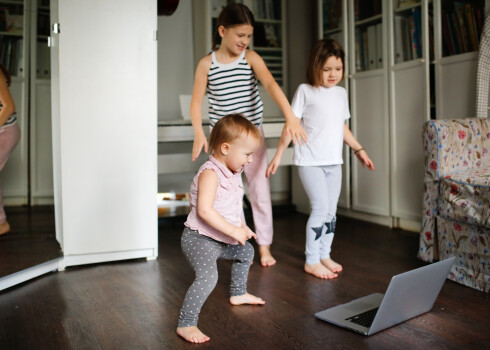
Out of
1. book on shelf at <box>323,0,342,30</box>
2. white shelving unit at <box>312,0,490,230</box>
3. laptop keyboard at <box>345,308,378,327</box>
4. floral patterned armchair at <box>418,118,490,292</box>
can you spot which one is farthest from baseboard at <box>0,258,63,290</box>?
book on shelf at <box>323,0,342,30</box>

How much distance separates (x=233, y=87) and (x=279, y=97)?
26cm

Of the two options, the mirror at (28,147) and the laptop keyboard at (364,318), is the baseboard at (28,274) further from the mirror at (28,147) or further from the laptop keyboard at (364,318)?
the laptop keyboard at (364,318)

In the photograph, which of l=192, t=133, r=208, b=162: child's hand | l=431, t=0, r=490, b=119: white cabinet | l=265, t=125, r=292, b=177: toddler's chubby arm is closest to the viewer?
l=192, t=133, r=208, b=162: child's hand

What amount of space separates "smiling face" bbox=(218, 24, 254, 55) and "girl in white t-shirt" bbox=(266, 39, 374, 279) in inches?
11.2

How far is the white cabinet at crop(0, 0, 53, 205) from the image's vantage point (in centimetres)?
231

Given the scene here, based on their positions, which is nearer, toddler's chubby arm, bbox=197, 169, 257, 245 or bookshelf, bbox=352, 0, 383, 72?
toddler's chubby arm, bbox=197, 169, 257, 245

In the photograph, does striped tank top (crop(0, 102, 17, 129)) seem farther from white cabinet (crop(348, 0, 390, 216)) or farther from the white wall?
white cabinet (crop(348, 0, 390, 216))

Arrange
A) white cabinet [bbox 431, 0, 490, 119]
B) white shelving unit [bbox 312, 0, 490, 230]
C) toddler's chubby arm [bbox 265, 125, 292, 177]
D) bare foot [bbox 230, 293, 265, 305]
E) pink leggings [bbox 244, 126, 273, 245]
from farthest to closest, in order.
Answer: white shelving unit [bbox 312, 0, 490, 230] → white cabinet [bbox 431, 0, 490, 119] → pink leggings [bbox 244, 126, 273, 245] → toddler's chubby arm [bbox 265, 125, 292, 177] → bare foot [bbox 230, 293, 265, 305]

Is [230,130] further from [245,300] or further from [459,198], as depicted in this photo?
[459,198]

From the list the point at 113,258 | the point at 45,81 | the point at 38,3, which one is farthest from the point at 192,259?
the point at 38,3

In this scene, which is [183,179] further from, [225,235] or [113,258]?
[225,235]

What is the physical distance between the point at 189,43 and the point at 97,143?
1.87 metres

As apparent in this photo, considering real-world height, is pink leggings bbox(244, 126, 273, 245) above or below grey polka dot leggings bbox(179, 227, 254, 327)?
above

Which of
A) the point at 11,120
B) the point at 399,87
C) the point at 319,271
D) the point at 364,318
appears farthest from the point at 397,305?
the point at 399,87
